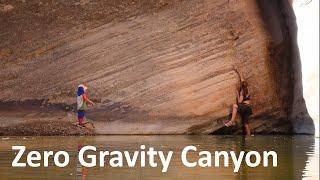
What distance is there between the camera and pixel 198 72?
14344 millimetres

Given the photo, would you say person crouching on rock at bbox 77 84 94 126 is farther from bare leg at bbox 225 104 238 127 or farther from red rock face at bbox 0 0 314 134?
bare leg at bbox 225 104 238 127

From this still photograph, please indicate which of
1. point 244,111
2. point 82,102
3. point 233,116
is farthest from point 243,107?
point 82,102

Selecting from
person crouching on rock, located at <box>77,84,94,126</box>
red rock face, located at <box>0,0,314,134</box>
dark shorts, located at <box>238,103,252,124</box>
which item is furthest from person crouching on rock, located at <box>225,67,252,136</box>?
person crouching on rock, located at <box>77,84,94,126</box>

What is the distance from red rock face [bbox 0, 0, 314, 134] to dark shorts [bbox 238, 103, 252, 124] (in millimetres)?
210

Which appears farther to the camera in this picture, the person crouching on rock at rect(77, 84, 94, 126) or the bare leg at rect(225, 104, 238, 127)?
the bare leg at rect(225, 104, 238, 127)

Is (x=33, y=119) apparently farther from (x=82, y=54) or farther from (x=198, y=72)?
(x=198, y=72)

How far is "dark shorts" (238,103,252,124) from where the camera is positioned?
560 inches

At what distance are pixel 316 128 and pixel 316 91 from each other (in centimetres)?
87

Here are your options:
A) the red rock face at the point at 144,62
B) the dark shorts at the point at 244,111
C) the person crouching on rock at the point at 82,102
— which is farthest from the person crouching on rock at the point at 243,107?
the person crouching on rock at the point at 82,102

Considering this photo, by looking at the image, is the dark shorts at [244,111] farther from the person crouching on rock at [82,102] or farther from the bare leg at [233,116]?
the person crouching on rock at [82,102]

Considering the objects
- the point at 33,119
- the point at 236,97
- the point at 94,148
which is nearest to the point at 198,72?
the point at 236,97

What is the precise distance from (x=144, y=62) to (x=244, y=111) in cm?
211

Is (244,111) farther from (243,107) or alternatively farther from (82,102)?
(82,102)

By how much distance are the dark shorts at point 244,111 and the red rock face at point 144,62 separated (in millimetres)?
210
